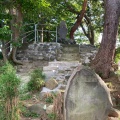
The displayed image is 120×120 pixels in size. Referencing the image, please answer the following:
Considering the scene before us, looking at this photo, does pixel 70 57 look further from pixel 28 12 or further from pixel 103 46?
pixel 103 46

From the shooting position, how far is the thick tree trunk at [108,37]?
5781 mm

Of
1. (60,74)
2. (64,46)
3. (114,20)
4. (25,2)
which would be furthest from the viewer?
(64,46)

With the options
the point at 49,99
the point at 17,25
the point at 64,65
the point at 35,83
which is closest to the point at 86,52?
the point at 64,65

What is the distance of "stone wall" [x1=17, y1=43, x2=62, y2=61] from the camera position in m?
9.05

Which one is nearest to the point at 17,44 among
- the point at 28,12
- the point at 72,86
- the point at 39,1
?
the point at 28,12

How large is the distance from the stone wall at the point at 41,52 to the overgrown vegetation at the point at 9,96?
18.7ft

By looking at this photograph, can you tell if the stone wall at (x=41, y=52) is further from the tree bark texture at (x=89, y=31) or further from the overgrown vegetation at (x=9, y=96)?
the overgrown vegetation at (x=9, y=96)

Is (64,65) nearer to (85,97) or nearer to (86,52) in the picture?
(86,52)

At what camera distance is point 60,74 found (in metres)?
6.77

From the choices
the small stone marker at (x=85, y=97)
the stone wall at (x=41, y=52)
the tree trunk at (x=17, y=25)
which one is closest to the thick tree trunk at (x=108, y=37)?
the small stone marker at (x=85, y=97)

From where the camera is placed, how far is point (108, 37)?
5.81 metres

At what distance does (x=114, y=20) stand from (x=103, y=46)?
723 mm

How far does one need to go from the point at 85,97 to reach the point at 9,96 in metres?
1.12

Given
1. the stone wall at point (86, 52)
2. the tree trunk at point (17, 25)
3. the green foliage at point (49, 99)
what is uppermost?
the tree trunk at point (17, 25)
